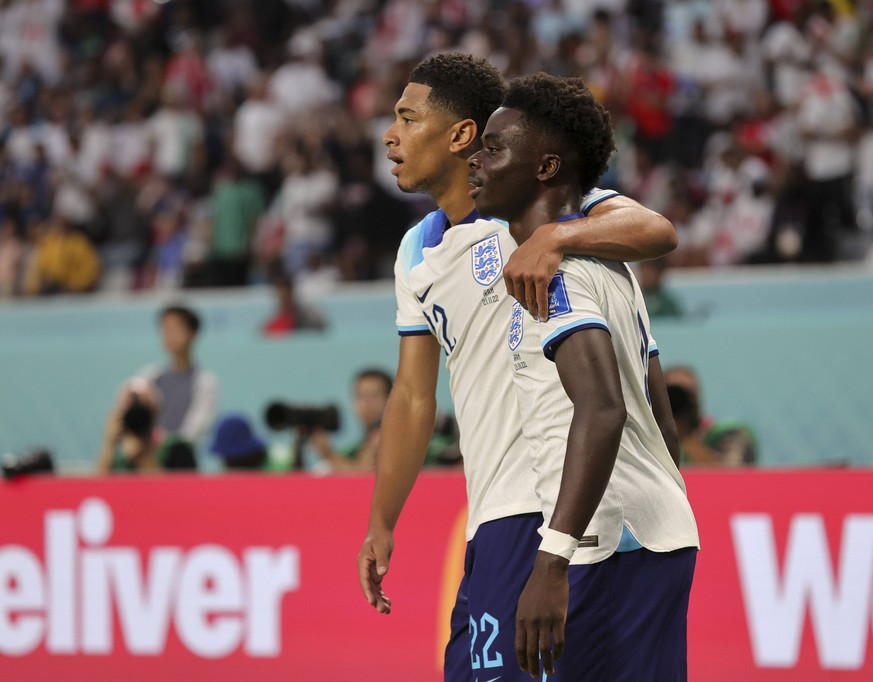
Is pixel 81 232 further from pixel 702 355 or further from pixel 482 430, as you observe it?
pixel 482 430

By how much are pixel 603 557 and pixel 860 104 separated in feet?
29.1

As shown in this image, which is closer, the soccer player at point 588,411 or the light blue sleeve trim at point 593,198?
the soccer player at point 588,411

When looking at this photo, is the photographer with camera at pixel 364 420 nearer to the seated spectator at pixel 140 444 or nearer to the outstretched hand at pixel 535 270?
the seated spectator at pixel 140 444

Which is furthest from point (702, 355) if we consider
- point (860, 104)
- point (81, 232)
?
point (81, 232)

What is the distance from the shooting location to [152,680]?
6637 millimetres

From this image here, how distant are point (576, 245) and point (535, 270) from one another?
12cm

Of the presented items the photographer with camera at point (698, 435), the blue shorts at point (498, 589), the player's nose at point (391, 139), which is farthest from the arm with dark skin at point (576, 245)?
the photographer with camera at point (698, 435)

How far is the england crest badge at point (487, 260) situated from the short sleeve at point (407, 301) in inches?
10.9

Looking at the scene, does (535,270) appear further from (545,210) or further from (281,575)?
(281,575)

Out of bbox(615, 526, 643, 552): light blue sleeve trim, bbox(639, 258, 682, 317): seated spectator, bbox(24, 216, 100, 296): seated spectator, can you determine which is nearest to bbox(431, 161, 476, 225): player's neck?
bbox(615, 526, 643, 552): light blue sleeve trim

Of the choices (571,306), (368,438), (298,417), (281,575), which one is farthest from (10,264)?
(571,306)

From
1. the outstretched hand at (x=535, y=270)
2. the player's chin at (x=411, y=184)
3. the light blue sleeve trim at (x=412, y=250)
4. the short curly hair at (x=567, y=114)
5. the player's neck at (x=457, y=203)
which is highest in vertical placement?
the short curly hair at (x=567, y=114)

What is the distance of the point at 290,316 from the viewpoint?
37.6 feet

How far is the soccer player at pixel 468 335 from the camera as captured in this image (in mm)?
3328
